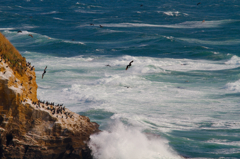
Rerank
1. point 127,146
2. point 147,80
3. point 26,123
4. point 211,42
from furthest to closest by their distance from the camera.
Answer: point 211,42 → point 147,80 → point 127,146 → point 26,123

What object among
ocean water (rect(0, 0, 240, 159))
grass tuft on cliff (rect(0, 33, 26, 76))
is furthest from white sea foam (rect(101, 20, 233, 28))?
grass tuft on cliff (rect(0, 33, 26, 76))

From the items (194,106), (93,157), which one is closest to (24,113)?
(93,157)

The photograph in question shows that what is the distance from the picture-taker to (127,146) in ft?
37.9

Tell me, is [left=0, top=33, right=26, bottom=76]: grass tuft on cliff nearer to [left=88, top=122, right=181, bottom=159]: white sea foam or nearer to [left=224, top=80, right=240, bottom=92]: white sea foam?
[left=88, top=122, right=181, bottom=159]: white sea foam

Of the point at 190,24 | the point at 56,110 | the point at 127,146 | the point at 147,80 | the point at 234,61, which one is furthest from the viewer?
the point at 190,24

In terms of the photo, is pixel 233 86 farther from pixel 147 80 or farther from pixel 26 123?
pixel 26 123

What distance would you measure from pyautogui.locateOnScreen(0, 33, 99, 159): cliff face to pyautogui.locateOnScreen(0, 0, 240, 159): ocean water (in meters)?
1.04

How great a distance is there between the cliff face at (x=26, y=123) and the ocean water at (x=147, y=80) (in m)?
1.04

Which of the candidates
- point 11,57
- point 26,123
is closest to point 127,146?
point 26,123

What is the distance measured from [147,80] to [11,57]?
1564 centimetres

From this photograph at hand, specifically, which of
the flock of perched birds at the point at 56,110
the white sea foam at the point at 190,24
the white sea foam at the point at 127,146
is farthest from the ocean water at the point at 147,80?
the flock of perched birds at the point at 56,110

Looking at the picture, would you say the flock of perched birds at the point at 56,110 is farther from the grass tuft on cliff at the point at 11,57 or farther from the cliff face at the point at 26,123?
the grass tuft on cliff at the point at 11,57

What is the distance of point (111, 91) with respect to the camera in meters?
21.4

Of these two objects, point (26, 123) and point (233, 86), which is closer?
point (26, 123)
